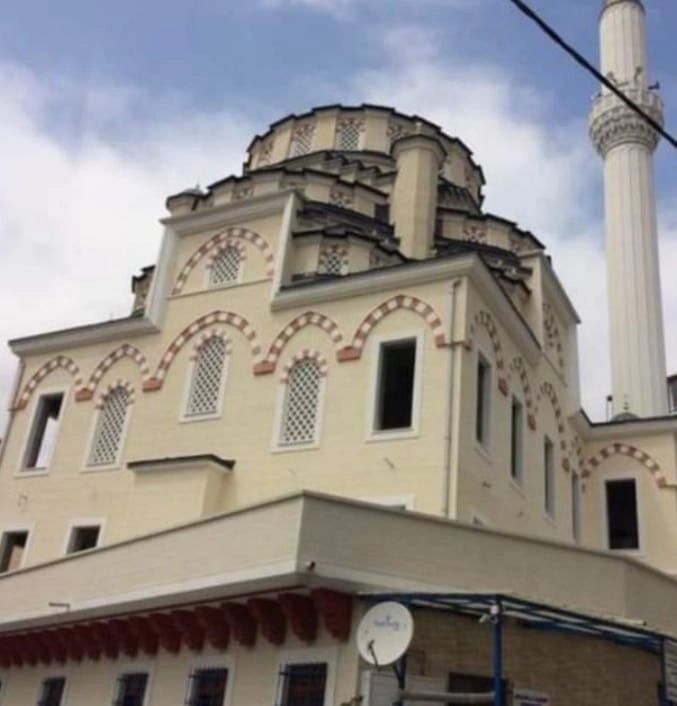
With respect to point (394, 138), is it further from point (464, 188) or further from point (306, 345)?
point (306, 345)

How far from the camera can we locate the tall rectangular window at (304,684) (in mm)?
9320

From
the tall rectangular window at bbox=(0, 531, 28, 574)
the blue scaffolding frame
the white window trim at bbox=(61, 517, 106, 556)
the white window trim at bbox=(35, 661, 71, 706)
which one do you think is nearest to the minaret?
the white window trim at bbox=(61, 517, 106, 556)

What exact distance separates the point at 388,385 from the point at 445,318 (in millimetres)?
1430

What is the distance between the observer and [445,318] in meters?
13.5

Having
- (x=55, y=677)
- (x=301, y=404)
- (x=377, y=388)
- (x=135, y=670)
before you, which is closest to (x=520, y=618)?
(x=377, y=388)

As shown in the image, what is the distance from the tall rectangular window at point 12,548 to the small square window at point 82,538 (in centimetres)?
131

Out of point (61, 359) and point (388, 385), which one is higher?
point (61, 359)

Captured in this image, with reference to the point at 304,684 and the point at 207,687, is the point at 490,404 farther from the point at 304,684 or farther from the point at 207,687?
the point at 207,687

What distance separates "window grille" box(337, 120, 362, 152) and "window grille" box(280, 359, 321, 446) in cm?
1126

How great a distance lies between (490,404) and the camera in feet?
46.1

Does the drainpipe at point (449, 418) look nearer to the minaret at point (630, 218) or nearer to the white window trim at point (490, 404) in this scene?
the white window trim at point (490, 404)

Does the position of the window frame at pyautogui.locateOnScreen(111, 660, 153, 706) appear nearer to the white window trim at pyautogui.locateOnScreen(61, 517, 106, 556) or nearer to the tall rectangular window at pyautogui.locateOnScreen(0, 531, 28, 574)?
the white window trim at pyautogui.locateOnScreen(61, 517, 106, 556)

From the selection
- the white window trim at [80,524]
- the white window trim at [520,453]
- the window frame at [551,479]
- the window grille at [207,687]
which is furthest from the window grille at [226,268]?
the window grille at [207,687]

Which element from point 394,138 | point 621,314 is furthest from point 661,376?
point 394,138
